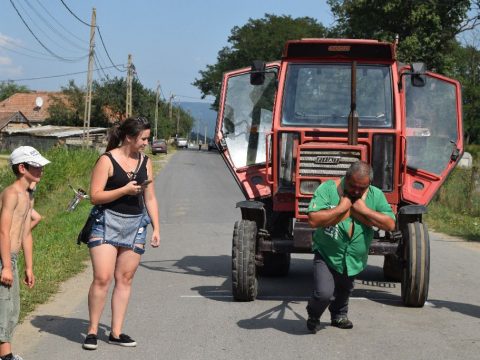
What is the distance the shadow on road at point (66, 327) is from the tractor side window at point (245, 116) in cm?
326

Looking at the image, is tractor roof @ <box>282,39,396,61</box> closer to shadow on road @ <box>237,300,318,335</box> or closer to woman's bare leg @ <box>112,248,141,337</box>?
shadow on road @ <box>237,300,318,335</box>

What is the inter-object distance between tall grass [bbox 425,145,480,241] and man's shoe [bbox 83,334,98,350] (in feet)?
36.9

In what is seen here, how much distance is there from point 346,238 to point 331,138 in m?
2.47

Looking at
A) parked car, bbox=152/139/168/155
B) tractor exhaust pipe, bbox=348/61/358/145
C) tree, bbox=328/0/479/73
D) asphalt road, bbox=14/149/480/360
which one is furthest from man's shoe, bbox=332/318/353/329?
parked car, bbox=152/139/168/155

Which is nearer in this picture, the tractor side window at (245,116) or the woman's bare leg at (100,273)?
the woman's bare leg at (100,273)

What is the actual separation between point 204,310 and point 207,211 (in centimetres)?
1300

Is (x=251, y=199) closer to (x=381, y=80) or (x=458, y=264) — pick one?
(x=381, y=80)

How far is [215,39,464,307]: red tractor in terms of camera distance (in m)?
9.00

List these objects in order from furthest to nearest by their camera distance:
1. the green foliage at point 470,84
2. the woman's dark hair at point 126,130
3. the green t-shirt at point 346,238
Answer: the green foliage at point 470,84, the green t-shirt at point 346,238, the woman's dark hair at point 126,130

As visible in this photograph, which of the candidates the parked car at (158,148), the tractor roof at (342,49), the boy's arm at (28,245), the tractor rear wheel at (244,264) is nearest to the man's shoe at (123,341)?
the boy's arm at (28,245)

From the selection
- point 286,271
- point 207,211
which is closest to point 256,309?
point 286,271

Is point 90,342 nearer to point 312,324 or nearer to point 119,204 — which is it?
point 119,204

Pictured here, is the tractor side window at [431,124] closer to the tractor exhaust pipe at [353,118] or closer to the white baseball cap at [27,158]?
the tractor exhaust pipe at [353,118]

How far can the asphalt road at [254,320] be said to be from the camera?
6.84 meters
